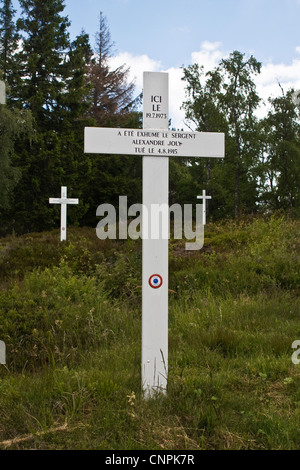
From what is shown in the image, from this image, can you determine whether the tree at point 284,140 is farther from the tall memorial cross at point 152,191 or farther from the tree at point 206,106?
the tall memorial cross at point 152,191

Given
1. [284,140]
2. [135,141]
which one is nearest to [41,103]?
[284,140]

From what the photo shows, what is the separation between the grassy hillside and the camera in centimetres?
288

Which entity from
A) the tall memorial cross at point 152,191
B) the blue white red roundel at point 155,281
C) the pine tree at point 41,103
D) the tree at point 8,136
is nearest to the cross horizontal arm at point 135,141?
the tall memorial cross at point 152,191

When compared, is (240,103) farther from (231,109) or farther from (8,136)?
(8,136)

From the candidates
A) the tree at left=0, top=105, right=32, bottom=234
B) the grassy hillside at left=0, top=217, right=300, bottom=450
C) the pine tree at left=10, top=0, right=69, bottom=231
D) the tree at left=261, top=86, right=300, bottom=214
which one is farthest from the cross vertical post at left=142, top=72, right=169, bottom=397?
the tree at left=261, top=86, right=300, bottom=214

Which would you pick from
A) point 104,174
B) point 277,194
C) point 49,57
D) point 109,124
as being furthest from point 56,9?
point 277,194

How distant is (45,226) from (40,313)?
64.7ft

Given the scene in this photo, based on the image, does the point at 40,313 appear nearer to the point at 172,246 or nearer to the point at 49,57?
the point at 172,246

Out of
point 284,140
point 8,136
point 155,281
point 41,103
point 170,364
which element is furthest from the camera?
point 284,140

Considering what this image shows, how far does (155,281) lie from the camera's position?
3.59 m

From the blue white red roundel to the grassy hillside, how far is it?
39cm

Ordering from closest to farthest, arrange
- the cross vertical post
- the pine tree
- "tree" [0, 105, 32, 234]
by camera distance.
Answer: the cross vertical post → "tree" [0, 105, 32, 234] → the pine tree

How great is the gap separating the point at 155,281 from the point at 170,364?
94 cm

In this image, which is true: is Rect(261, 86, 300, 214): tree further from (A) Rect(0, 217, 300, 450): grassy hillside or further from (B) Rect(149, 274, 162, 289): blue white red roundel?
(B) Rect(149, 274, 162, 289): blue white red roundel
